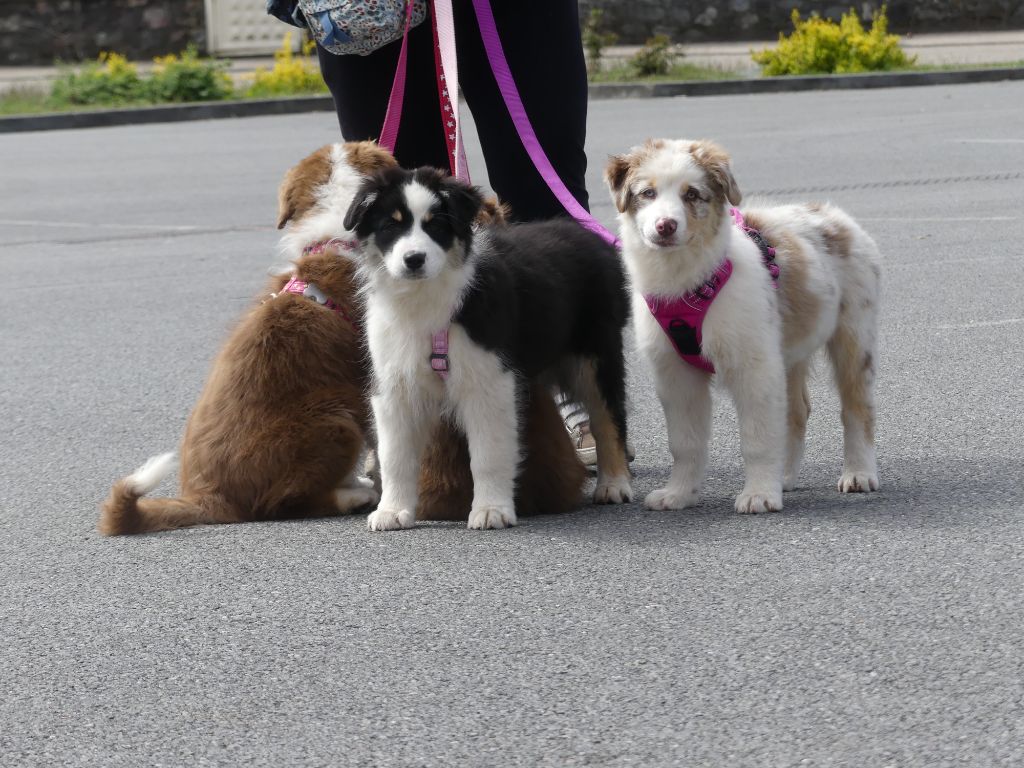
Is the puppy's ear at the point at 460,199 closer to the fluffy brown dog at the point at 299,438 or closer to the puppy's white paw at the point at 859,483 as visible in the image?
the fluffy brown dog at the point at 299,438

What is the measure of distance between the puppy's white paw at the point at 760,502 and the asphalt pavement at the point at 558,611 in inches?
2.5

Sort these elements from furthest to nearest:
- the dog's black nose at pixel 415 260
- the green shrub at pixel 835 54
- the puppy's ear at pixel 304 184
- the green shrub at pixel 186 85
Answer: the green shrub at pixel 186 85 → the green shrub at pixel 835 54 → the puppy's ear at pixel 304 184 → the dog's black nose at pixel 415 260

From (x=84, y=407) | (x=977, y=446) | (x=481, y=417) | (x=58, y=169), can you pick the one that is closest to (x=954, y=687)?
(x=481, y=417)

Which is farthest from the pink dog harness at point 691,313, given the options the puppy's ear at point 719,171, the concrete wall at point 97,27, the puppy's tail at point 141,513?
the concrete wall at point 97,27

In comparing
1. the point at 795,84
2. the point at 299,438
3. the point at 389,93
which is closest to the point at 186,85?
the point at 795,84

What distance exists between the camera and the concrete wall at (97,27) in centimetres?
3044

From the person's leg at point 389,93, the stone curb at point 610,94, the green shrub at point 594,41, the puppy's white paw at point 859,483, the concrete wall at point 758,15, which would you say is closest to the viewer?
the puppy's white paw at point 859,483

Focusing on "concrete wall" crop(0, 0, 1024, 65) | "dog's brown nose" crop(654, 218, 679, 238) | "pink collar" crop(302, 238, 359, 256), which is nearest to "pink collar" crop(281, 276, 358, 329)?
"pink collar" crop(302, 238, 359, 256)

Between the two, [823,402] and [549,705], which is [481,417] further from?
[823,402]

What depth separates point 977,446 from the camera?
18.7 ft

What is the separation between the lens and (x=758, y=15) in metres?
28.7

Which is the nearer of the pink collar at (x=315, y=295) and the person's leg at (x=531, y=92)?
the pink collar at (x=315, y=295)

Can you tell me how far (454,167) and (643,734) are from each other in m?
2.88

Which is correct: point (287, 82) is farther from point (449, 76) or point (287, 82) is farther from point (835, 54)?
point (449, 76)
